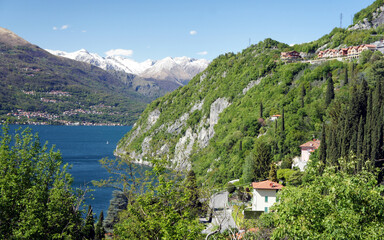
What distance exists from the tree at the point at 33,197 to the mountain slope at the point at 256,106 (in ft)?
24.3

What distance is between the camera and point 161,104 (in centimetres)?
15938

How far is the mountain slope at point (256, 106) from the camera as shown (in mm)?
58562

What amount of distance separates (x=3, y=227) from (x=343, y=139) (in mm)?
33866

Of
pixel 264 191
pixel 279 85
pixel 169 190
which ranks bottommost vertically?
pixel 264 191

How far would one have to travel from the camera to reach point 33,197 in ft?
56.0

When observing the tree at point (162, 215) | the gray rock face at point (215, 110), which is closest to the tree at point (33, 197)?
the tree at point (162, 215)

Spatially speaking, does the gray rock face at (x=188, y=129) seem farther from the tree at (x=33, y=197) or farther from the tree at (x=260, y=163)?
the tree at (x=33, y=197)

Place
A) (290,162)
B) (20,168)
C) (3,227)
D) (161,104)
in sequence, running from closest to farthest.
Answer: (3,227) → (20,168) → (290,162) → (161,104)

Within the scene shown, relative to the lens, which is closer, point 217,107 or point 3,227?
point 3,227

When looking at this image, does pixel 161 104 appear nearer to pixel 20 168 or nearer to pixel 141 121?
pixel 141 121

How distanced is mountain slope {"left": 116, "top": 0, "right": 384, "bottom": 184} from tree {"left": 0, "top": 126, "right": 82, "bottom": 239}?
24.3 ft

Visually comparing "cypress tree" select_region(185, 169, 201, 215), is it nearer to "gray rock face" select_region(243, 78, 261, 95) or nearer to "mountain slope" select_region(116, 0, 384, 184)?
"mountain slope" select_region(116, 0, 384, 184)

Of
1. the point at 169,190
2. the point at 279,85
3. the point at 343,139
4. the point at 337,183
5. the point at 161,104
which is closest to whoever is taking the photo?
the point at 337,183

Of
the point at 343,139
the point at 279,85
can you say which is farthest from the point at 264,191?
the point at 279,85
